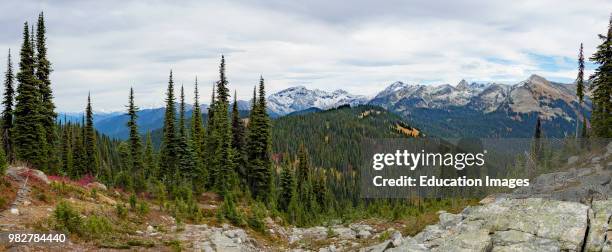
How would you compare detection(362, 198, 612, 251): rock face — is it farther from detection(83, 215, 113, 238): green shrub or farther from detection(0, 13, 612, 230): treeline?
detection(0, 13, 612, 230): treeline

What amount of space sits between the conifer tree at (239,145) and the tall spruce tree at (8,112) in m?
27.1

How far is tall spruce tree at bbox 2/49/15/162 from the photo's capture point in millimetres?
48312

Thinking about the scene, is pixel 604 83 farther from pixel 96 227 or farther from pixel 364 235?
pixel 96 227

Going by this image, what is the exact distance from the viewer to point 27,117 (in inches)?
1951

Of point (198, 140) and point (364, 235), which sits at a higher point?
point (198, 140)

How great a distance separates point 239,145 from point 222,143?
4.44 meters

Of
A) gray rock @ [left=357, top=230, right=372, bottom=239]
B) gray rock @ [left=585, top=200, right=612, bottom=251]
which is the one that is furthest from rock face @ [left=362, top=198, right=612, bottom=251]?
gray rock @ [left=357, top=230, right=372, bottom=239]

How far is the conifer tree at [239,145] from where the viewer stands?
6069cm

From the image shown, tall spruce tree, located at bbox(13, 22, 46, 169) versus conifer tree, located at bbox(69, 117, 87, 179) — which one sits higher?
tall spruce tree, located at bbox(13, 22, 46, 169)

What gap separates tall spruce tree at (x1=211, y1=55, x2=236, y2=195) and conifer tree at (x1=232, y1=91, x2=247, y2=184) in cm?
152

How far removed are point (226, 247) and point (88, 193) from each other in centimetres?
1225

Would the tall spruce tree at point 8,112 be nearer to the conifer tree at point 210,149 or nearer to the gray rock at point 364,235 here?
the conifer tree at point 210,149

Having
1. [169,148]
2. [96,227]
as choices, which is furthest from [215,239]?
[169,148]

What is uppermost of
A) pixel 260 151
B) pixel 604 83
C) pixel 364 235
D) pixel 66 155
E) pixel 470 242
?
pixel 604 83
